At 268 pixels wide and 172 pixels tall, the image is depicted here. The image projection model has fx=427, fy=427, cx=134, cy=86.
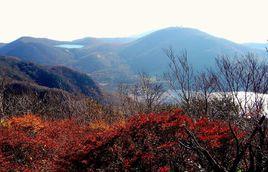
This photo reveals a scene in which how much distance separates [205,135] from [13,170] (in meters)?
6.83

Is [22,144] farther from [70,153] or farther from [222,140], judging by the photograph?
[222,140]

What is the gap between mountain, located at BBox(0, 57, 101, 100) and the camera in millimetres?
139125

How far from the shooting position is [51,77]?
5748 inches

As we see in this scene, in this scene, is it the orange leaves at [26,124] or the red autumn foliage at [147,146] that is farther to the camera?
the orange leaves at [26,124]

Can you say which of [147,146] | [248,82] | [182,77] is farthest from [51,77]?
[147,146]

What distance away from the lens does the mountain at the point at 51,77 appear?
139 m

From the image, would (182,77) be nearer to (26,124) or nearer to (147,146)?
(26,124)

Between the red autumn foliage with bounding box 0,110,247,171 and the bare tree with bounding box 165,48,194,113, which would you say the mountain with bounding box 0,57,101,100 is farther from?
the red autumn foliage with bounding box 0,110,247,171

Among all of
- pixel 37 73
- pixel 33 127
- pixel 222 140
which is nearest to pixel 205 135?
pixel 222 140

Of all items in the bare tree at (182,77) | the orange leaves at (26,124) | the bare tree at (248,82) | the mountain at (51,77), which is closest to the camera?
the bare tree at (248,82)

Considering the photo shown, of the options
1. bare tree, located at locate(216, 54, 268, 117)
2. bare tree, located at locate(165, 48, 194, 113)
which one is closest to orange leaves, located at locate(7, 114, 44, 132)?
bare tree, located at locate(165, 48, 194, 113)

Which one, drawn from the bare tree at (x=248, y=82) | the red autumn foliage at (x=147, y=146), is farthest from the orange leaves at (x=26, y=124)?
the red autumn foliage at (x=147, y=146)

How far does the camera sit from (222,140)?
972cm

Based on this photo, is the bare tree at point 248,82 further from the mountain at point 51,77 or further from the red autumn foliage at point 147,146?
the mountain at point 51,77
